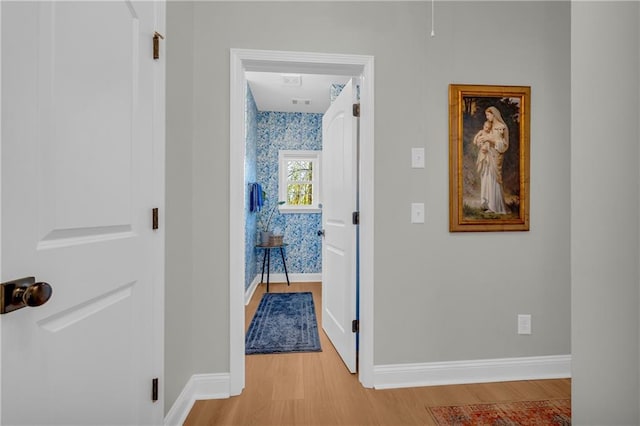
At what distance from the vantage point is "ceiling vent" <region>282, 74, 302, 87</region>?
13.0 feet

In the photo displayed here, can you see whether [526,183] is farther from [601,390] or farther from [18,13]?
[18,13]

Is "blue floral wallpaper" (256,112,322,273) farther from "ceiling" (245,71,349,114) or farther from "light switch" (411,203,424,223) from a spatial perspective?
"light switch" (411,203,424,223)

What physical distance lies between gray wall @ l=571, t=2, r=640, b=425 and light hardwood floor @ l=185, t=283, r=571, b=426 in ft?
4.25

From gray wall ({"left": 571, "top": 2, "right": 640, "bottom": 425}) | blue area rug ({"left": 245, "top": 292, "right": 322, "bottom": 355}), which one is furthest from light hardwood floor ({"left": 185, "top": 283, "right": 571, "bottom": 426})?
gray wall ({"left": 571, "top": 2, "right": 640, "bottom": 425})

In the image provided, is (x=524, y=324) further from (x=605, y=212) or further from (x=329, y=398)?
(x=605, y=212)

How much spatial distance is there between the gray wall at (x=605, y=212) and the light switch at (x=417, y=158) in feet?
4.47

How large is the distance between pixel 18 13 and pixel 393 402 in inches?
90.1

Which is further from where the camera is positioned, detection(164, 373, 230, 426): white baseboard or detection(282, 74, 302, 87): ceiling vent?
detection(282, 74, 302, 87): ceiling vent

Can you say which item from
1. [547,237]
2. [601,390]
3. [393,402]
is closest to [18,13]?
[601,390]


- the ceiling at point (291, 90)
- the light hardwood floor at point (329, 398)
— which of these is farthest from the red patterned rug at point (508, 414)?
the ceiling at point (291, 90)

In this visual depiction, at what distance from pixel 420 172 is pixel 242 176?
1.15m

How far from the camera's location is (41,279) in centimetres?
85

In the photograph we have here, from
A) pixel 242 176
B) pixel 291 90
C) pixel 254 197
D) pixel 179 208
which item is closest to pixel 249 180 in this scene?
pixel 254 197

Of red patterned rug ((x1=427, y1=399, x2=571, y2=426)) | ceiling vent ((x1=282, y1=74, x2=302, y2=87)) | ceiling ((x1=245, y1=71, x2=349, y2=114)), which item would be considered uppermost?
ceiling ((x1=245, y1=71, x2=349, y2=114))
